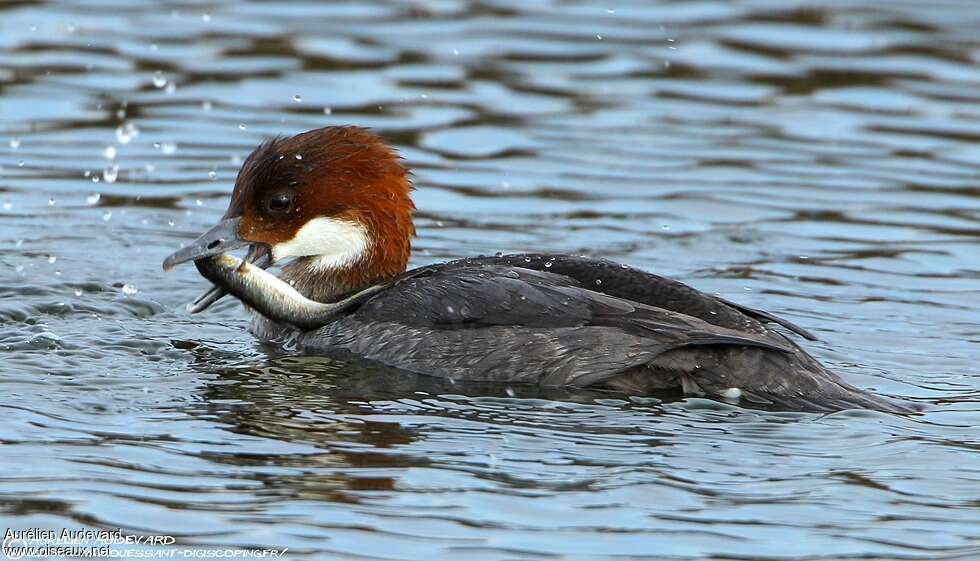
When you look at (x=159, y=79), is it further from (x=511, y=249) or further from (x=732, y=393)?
(x=732, y=393)

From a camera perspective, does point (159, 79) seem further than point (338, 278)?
Yes

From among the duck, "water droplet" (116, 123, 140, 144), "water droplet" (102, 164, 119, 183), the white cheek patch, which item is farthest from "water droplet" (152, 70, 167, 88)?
the white cheek patch

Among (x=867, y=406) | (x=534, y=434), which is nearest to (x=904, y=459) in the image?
(x=867, y=406)

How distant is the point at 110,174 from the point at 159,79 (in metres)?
2.05

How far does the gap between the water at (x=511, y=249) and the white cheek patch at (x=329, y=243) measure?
22.7 inches

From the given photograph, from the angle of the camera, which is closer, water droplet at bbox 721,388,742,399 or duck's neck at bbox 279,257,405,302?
water droplet at bbox 721,388,742,399

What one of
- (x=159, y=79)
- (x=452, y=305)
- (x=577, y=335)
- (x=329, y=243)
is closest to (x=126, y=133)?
(x=159, y=79)

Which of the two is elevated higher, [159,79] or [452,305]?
[159,79]

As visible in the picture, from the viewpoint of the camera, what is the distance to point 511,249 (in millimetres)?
11758

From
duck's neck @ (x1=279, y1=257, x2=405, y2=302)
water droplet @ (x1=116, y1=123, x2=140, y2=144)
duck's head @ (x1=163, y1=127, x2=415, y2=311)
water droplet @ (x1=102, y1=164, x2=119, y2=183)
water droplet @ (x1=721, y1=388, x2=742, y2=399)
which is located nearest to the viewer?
water droplet @ (x1=721, y1=388, x2=742, y2=399)

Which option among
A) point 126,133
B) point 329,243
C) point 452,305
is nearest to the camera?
point 452,305

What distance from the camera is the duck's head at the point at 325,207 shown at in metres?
9.44

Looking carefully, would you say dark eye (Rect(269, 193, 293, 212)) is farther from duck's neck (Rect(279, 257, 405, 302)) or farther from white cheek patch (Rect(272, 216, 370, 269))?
duck's neck (Rect(279, 257, 405, 302))

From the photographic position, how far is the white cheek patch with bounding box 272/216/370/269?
9.56 m
